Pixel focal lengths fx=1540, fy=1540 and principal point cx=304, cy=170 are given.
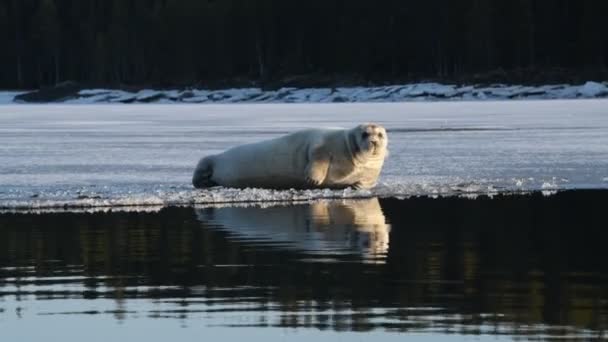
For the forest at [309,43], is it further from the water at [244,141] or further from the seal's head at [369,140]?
the seal's head at [369,140]

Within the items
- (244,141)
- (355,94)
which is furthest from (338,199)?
(355,94)

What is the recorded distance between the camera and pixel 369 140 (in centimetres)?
1563

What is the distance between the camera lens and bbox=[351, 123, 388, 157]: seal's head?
15672 millimetres

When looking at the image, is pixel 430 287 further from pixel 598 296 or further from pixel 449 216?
pixel 449 216

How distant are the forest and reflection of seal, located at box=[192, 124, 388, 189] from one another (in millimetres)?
58522

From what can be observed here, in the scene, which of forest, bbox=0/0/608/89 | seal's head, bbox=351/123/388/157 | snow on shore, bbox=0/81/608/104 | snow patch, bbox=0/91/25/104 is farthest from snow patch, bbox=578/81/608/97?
seal's head, bbox=351/123/388/157

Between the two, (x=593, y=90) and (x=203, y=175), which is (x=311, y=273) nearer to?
(x=203, y=175)

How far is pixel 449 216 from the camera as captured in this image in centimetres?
1269

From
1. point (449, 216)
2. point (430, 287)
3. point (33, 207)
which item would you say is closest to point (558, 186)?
point (449, 216)

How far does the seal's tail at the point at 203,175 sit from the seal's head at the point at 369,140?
5.69 feet

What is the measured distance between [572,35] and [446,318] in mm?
80595

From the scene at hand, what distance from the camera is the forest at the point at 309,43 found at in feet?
279

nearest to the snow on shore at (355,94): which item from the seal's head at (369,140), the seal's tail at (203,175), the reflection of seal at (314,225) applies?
the seal's tail at (203,175)

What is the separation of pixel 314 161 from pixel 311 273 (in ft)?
22.1
